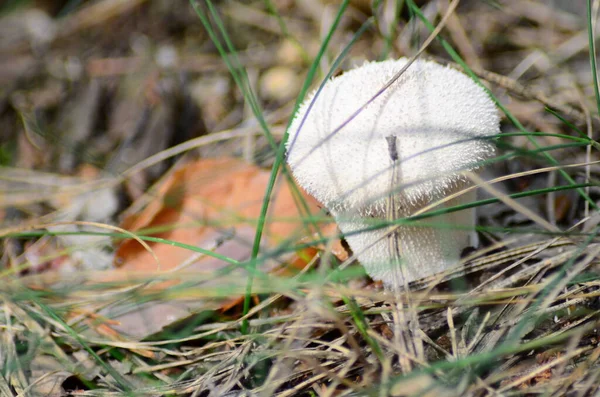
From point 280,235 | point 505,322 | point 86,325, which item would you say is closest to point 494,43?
point 280,235

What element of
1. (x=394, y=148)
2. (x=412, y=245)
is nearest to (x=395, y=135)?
(x=394, y=148)

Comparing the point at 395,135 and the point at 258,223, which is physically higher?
the point at 395,135

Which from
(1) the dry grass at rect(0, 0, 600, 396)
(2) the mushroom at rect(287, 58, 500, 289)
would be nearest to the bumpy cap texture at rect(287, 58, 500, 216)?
(2) the mushroom at rect(287, 58, 500, 289)

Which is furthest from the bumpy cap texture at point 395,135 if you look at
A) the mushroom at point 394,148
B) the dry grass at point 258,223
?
the dry grass at point 258,223

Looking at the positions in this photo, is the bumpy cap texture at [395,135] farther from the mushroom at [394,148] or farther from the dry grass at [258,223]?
the dry grass at [258,223]

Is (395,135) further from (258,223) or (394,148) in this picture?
(258,223)

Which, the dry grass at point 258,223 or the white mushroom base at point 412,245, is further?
the white mushroom base at point 412,245

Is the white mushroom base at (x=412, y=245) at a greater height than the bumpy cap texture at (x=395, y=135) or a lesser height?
lesser

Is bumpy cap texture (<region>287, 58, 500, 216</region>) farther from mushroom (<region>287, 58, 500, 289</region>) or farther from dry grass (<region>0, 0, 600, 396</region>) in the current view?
dry grass (<region>0, 0, 600, 396</region>)
